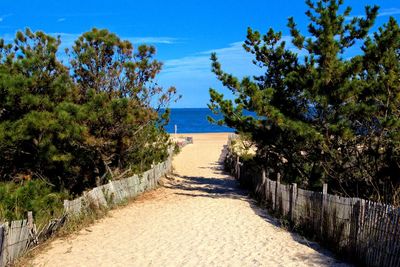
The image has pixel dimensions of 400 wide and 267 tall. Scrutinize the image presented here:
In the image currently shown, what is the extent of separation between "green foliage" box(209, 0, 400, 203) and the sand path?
7.34 feet

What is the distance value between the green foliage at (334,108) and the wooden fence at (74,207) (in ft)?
12.0

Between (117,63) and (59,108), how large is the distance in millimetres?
3604

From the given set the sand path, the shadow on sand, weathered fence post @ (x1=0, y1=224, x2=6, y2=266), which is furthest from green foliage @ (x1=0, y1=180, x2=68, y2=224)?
the shadow on sand

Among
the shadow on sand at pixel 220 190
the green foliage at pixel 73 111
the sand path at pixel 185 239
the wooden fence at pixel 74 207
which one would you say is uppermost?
the green foliage at pixel 73 111

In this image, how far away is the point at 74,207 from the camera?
10453mm

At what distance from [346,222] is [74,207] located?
19.0ft

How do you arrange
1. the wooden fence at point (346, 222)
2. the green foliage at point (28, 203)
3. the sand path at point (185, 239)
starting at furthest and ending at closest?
the green foliage at point (28, 203) < the sand path at point (185, 239) < the wooden fence at point (346, 222)

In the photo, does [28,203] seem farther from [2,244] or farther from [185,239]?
[185,239]

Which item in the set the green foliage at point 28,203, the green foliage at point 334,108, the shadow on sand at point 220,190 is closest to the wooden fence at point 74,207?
the green foliage at point 28,203

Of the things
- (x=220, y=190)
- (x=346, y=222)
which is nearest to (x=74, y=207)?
(x=346, y=222)

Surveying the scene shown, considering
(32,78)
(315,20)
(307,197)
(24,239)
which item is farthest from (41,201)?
(315,20)

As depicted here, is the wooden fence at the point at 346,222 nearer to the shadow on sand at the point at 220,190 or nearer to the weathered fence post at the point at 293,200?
the weathered fence post at the point at 293,200

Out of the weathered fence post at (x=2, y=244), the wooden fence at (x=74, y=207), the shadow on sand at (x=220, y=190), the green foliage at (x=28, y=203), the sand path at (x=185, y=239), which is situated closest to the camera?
the weathered fence post at (x=2, y=244)

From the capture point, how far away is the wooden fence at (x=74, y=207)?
7.43 metres
